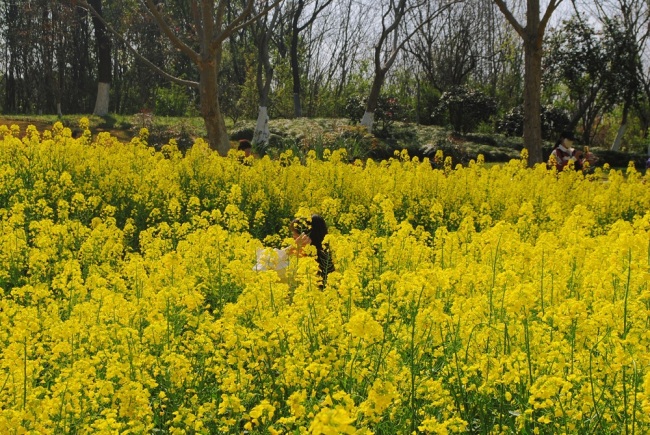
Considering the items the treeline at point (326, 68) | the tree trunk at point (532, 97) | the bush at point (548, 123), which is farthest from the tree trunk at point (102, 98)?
the tree trunk at point (532, 97)

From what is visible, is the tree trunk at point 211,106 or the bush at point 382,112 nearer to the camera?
the tree trunk at point 211,106

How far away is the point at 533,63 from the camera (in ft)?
48.3

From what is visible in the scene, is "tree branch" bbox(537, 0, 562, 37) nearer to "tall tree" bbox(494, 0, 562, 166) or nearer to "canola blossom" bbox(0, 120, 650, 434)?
"tall tree" bbox(494, 0, 562, 166)

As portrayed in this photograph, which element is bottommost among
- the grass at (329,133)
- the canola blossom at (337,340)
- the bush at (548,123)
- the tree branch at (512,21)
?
the canola blossom at (337,340)

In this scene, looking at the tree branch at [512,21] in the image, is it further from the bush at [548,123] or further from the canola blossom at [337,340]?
the bush at [548,123]

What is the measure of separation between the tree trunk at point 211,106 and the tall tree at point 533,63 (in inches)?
228

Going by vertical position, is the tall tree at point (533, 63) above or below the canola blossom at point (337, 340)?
above

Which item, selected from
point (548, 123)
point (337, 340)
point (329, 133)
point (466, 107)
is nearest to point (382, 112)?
point (466, 107)

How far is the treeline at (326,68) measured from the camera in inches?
1085

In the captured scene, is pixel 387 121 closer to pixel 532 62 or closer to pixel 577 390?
pixel 532 62

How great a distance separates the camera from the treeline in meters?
27.5

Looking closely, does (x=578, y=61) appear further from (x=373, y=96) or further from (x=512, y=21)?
(x=512, y=21)

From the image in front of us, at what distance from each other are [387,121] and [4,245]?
61.8 feet

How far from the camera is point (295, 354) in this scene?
3666 mm
